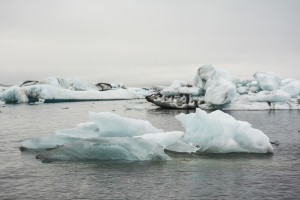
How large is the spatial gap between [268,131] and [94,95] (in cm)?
7055

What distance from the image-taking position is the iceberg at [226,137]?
16328mm

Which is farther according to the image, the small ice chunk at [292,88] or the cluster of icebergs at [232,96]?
the small ice chunk at [292,88]

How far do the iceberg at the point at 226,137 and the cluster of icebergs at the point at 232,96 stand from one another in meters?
27.4

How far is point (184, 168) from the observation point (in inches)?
514

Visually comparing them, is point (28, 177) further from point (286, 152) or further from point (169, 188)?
point (286, 152)

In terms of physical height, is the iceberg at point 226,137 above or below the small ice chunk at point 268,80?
below

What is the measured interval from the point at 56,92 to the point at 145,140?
68.5 metres

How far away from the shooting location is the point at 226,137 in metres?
16.5

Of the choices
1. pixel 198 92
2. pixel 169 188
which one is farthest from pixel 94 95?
pixel 169 188

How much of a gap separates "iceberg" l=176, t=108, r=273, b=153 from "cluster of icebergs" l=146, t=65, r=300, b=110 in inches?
1079

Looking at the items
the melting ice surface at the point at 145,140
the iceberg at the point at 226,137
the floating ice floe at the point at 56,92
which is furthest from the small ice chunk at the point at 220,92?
the floating ice floe at the point at 56,92

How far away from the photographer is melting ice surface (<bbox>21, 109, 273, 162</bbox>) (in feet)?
47.3

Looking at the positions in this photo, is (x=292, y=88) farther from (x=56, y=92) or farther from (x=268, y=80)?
(x=56, y=92)

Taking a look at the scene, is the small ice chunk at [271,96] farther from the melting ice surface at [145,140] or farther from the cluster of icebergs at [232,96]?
the melting ice surface at [145,140]
